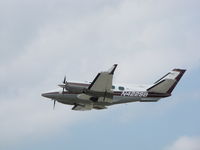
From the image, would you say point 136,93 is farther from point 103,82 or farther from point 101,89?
point 103,82

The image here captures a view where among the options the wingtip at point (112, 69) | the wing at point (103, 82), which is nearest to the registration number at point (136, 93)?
the wing at point (103, 82)

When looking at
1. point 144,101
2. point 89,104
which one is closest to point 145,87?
point 144,101

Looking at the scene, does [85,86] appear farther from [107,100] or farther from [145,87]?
[145,87]

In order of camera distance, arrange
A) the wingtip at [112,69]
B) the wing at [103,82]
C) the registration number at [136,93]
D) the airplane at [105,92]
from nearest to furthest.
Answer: the wingtip at [112,69]
the wing at [103,82]
the airplane at [105,92]
the registration number at [136,93]

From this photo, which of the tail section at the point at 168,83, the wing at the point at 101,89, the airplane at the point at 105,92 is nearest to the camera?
the wing at the point at 101,89

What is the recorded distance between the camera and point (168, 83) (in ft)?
295

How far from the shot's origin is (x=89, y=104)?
3484 inches

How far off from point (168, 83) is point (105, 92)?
10.5m

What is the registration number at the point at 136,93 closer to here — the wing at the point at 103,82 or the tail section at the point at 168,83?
the tail section at the point at 168,83

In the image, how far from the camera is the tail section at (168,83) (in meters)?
89.1

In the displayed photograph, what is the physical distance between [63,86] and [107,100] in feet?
19.9

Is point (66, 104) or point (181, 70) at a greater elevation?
point (181, 70)

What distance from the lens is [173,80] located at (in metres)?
90.8

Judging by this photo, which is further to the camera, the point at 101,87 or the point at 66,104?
the point at 66,104
